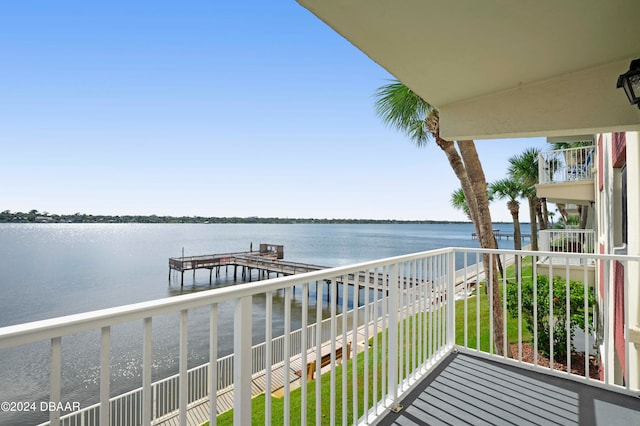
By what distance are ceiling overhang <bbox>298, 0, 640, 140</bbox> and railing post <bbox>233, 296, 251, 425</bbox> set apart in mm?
1335

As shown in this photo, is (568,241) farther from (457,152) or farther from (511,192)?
(457,152)

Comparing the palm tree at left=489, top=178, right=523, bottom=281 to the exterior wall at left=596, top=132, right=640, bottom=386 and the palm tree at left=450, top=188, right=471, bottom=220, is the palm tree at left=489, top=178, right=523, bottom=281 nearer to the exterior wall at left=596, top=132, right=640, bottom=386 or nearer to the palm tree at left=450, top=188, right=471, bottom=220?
the palm tree at left=450, top=188, right=471, bottom=220

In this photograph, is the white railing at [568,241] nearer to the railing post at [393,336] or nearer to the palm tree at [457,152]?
the palm tree at [457,152]

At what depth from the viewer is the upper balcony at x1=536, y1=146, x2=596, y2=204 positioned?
9.62 meters

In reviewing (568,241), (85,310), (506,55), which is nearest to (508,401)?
(506,55)

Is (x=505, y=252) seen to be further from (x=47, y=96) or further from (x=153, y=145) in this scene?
(x=153, y=145)

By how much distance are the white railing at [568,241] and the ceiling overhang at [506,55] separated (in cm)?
993

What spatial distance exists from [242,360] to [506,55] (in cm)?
221

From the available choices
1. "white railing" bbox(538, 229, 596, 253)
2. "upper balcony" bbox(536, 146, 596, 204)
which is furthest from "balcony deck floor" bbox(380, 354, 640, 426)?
"white railing" bbox(538, 229, 596, 253)

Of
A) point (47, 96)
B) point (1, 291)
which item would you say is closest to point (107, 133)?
point (47, 96)

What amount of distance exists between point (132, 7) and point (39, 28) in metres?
8.42

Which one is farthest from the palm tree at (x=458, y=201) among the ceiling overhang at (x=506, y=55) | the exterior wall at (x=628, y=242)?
the ceiling overhang at (x=506, y=55)

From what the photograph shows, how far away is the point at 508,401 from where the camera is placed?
8.10 ft

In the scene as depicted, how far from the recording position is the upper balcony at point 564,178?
9.62 m
